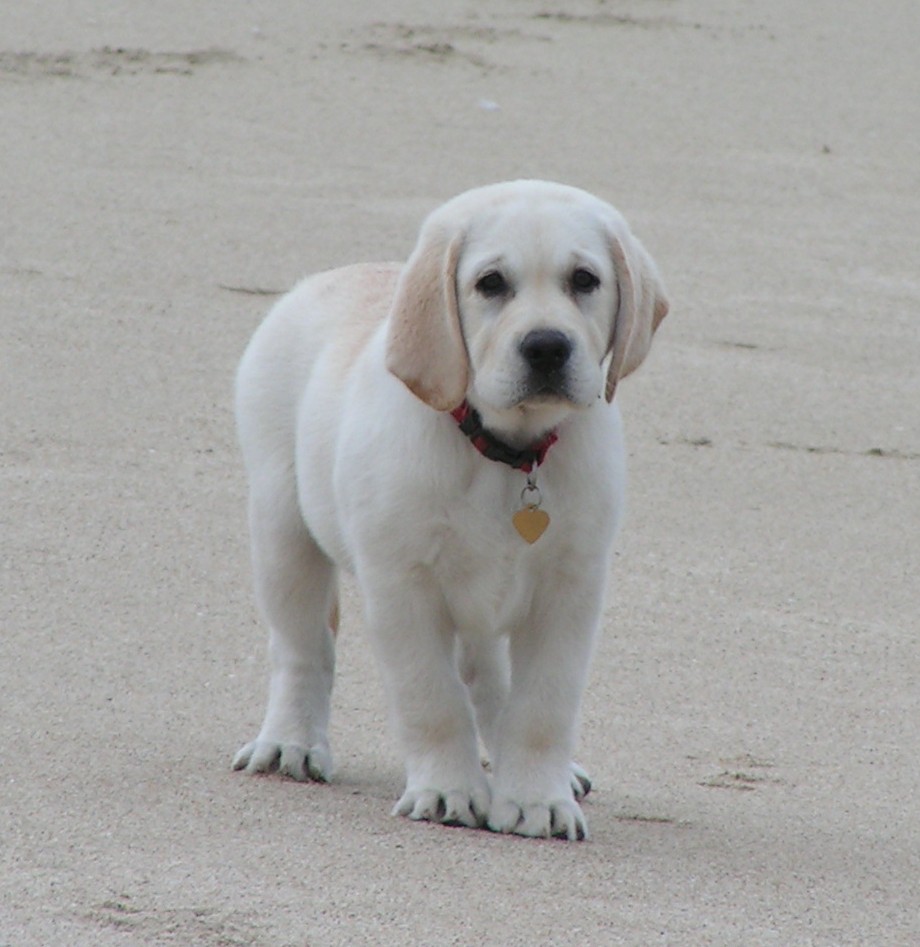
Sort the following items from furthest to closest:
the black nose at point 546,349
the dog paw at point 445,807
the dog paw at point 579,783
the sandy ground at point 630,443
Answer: the dog paw at point 579,783 → the dog paw at point 445,807 → the black nose at point 546,349 → the sandy ground at point 630,443

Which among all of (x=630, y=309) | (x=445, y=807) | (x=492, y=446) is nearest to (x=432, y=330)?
(x=492, y=446)

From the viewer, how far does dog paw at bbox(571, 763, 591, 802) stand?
4.72 meters

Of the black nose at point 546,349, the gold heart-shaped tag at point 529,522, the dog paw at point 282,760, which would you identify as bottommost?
the dog paw at point 282,760

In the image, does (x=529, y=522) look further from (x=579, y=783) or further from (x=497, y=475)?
(x=579, y=783)

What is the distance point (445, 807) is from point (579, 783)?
20.5 inches

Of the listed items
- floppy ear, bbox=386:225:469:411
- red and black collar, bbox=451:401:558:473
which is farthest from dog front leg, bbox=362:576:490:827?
floppy ear, bbox=386:225:469:411

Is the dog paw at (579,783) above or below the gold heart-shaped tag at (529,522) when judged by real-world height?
below

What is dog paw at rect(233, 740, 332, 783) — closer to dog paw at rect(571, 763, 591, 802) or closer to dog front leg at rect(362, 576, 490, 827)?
dog front leg at rect(362, 576, 490, 827)

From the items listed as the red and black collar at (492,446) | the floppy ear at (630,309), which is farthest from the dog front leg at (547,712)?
the floppy ear at (630,309)

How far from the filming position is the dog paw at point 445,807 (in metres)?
4.31

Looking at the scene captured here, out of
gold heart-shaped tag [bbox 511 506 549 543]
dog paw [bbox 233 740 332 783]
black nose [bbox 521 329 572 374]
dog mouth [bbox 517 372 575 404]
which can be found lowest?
dog paw [bbox 233 740 332 783]

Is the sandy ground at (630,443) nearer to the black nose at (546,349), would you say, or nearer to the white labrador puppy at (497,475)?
the white labrador puppy at (497,475)

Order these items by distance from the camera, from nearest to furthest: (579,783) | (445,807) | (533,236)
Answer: (533,236) → (445,807) → (579,783)

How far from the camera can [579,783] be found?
4.75 m
